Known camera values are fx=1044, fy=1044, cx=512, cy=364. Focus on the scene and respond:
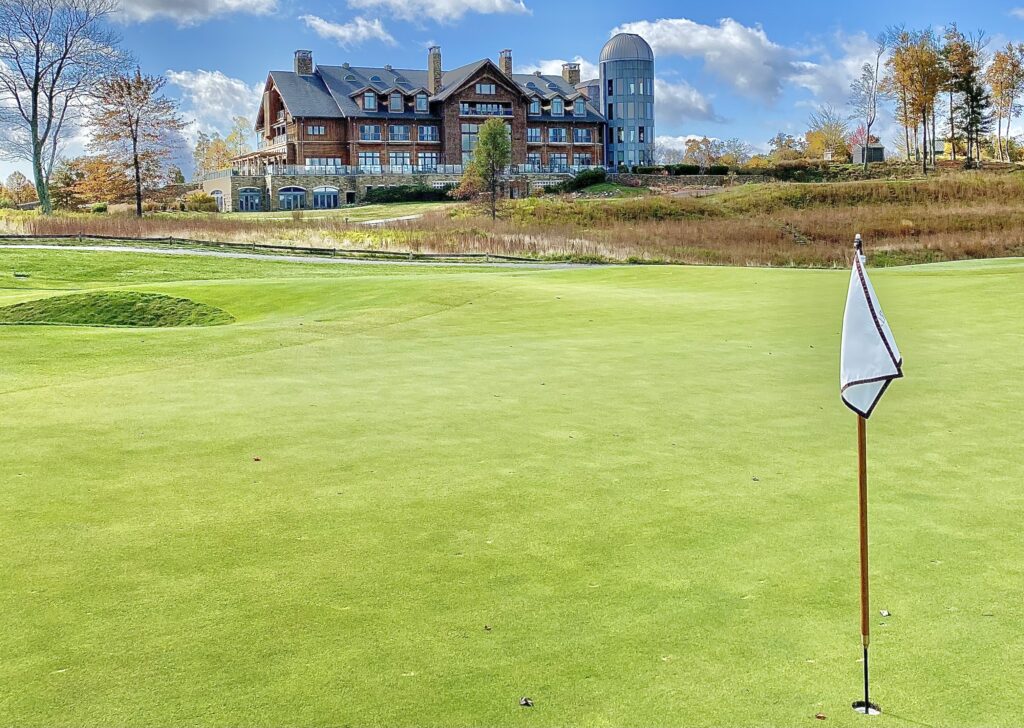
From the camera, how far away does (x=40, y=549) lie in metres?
5.98

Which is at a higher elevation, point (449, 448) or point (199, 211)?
point (199, 211)

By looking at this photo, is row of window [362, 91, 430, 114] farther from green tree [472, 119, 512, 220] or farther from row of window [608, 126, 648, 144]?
green tree [472, 119, 512, 220]

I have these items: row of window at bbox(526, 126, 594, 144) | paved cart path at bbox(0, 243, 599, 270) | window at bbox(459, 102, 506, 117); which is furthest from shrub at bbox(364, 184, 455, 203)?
paved cart path at bbox(0, 243, 599, 270)

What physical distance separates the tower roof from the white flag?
339 ft

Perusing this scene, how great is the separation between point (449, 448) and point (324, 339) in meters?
7.90

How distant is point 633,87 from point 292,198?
121ft

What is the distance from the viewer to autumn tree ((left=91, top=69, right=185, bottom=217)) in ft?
215

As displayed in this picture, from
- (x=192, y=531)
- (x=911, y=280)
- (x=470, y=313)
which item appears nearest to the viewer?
(x=192, y=531)

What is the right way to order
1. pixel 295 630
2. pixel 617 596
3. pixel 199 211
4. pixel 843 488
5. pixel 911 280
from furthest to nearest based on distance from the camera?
pixel 199 211
pixel 911 280
pixel 843 488
pixel 617 596
pixel 295 630

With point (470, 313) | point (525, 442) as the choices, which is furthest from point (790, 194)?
point (525, 442)

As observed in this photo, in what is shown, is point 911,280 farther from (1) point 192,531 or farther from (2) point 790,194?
(2) point 790,194

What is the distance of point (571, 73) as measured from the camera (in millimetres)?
105562

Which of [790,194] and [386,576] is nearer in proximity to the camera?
[386,576]

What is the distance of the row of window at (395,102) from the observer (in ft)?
295
